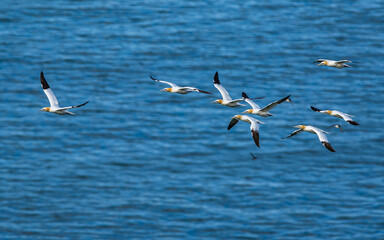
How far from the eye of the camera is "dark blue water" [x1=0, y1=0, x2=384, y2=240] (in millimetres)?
64375

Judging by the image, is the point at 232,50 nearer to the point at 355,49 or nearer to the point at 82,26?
the point at 355,49

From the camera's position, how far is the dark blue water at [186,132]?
64.4 m

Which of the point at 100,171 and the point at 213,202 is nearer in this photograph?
the point at 213,202

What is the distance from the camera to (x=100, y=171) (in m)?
70.8

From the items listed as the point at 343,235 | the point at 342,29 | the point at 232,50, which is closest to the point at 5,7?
the point at 232,50

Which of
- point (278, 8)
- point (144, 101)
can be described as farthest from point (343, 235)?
point (278, 8)

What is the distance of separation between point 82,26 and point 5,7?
12.1 m

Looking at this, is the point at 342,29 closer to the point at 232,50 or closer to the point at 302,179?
the point at 232,50

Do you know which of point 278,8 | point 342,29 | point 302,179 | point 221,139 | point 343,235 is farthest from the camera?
point 278,8

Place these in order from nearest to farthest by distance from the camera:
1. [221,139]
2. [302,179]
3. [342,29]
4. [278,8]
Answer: [302,179] → [221,139] → [342,29] → [278,8]

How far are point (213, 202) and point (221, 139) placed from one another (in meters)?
9.53

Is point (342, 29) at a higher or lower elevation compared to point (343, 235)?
higher

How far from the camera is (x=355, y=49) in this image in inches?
3752

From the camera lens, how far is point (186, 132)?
73.7 meters
